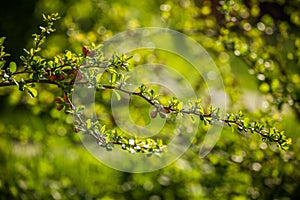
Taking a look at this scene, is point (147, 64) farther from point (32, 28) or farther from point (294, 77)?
point (32, 28)

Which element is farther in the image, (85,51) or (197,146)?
(197,146)

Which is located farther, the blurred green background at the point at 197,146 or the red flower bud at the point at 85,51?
the blurred green background at the point at 197,146

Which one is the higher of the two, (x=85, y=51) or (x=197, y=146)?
(x=85, y=51)

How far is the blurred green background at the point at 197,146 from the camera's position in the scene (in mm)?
2377

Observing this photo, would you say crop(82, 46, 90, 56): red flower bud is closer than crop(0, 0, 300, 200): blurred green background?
Yes

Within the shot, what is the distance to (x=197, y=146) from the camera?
2.46m

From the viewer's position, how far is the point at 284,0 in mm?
2719

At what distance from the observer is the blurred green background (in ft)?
7.80

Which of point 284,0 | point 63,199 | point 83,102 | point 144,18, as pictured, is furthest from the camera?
point 144,18

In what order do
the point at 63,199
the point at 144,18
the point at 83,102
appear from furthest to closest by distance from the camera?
the point at 144,18, the point at 63,199, the point at 83,102

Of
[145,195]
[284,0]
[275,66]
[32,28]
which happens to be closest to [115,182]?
[145,195]

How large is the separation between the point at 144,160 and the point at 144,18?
1.44m

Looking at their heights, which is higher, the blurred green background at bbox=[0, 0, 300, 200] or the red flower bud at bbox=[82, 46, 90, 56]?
the red flower bud at bbox=[82, 46, 90, 56]

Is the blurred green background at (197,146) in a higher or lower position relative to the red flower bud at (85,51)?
lower
